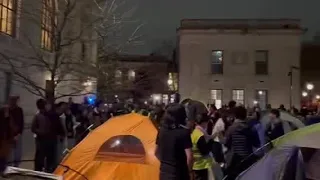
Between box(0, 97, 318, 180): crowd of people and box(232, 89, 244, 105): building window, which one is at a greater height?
box(232, 89, 244, 105): building window

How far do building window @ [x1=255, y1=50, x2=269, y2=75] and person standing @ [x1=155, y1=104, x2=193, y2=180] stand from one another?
43.7m

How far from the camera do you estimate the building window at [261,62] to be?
162ft

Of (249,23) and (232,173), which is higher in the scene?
(249,23)

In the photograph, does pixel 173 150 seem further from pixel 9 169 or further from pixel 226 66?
pixel 226 66

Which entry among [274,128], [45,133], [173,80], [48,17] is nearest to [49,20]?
[48,17]

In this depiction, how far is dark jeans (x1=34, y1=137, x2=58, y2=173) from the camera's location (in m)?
11.5

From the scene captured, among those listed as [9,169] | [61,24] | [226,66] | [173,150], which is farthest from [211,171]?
[226,66]

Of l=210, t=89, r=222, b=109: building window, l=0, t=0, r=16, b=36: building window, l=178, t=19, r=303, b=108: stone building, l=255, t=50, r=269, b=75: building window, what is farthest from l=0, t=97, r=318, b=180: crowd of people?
l=255, t=50, r=269, b=75: building window

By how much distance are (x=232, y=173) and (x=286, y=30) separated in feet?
141

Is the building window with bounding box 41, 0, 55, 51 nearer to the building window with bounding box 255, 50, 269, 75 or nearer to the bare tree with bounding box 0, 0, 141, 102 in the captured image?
the bare tree with bounding box 0, 0, 141, 102

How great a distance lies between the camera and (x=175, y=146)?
663 cm

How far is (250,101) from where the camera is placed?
162 feet

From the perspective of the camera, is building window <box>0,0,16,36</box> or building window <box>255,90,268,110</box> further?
building window <box>255,90,268,110</box>

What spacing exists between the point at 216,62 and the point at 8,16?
96.0ft
